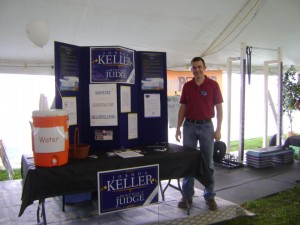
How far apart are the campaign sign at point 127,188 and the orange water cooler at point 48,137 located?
0.27 m

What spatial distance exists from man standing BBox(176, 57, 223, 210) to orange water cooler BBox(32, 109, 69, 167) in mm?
1151

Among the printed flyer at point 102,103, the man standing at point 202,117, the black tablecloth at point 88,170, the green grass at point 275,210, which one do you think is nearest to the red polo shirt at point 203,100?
the man standing at point 202,117

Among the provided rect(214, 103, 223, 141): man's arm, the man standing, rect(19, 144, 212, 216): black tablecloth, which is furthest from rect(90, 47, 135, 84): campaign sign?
rect(214, 103, 223, 141): man's arm

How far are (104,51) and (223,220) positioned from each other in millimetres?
1663

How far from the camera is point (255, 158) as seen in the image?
4.30 m

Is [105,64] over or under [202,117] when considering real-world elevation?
over

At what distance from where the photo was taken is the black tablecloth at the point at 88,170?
1413 millimetres

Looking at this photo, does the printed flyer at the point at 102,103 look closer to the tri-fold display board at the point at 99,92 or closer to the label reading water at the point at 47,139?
the tri-fold display board at the point at 99,92

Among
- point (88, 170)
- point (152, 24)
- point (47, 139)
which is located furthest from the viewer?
point (152, 24)

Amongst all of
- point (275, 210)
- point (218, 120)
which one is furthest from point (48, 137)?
point (275, 210)

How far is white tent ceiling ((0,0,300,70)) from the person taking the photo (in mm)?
3074

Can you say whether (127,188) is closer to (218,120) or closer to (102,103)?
(102,103)

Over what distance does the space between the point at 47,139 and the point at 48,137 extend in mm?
12

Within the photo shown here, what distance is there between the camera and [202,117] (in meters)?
2.22
